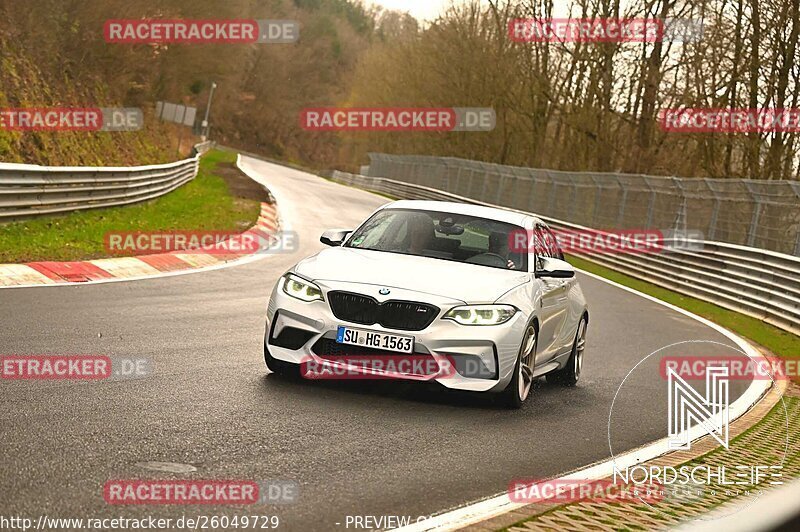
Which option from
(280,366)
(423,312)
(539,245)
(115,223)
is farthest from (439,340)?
(115,223)

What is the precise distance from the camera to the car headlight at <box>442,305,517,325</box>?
8.01 meters

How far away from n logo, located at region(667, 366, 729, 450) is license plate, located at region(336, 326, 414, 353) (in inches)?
78.3

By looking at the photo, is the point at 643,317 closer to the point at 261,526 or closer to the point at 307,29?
the point at 261,526

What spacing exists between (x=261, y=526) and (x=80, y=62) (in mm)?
35130

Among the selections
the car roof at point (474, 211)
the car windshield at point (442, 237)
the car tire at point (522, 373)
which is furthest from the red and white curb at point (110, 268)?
the car tire at point (522, 373)

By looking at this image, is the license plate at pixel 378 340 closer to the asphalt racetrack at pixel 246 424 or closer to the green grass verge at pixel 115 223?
the asphalt racetrack at pixel 246 424

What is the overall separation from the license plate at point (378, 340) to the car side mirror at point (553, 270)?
1.71 meters

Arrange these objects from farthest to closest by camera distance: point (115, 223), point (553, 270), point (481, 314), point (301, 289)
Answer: point (115, 223) → point (553, 270) → point (301, 289) → point (481, 314)

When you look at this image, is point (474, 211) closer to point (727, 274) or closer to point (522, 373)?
point (522, 373)

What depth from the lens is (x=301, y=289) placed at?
8.27 metres

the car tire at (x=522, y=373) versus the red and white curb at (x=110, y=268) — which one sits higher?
the car tire at (x=522, y=373)

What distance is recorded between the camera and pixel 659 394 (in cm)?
1068

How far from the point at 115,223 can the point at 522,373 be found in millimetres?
13686

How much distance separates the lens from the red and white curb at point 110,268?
12977 mm
